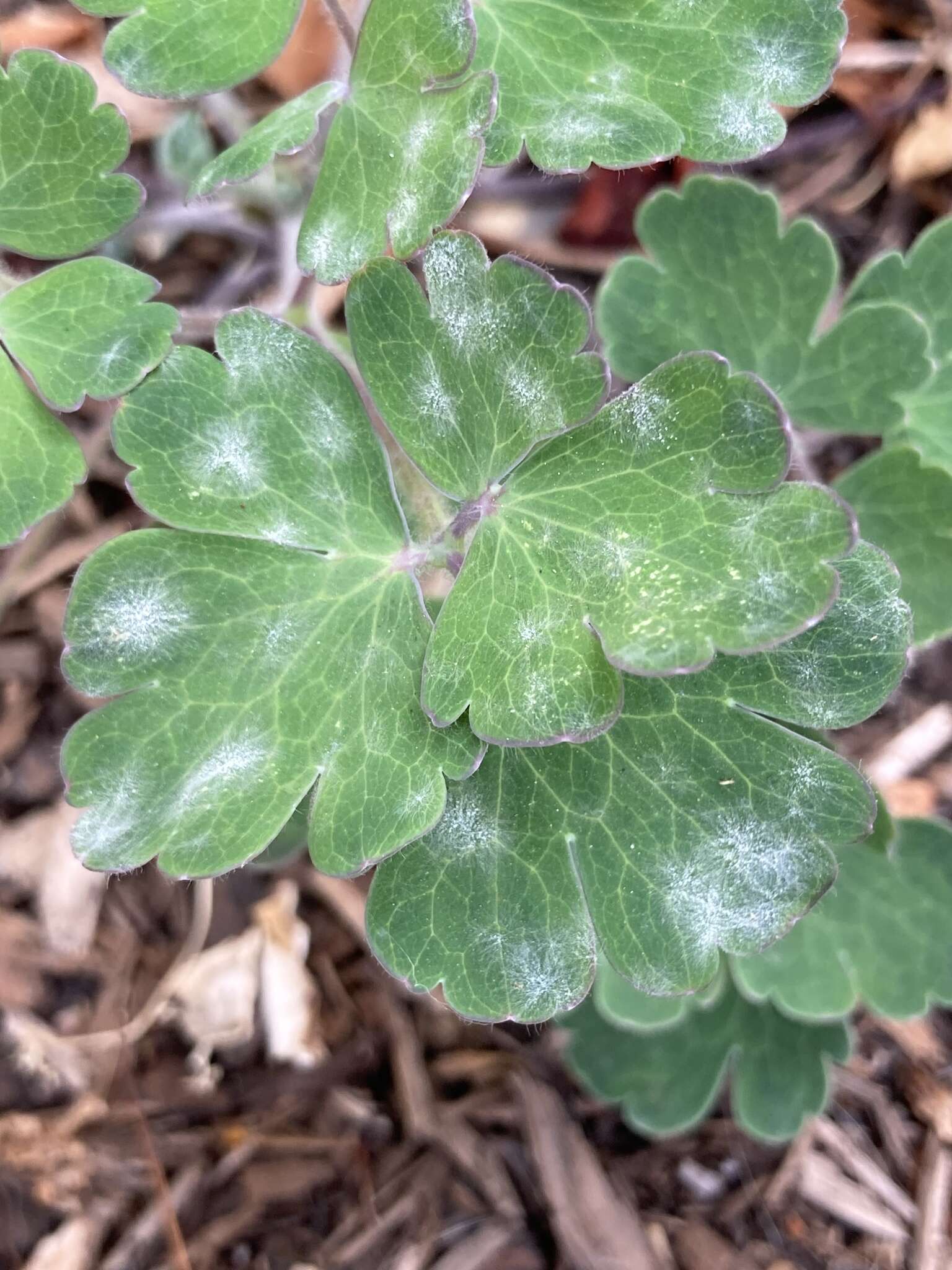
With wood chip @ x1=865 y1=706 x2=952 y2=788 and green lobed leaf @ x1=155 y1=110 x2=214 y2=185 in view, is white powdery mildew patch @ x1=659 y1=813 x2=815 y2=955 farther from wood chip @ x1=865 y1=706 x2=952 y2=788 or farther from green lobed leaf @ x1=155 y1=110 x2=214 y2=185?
green lobed leaf @ x1=155 y1=110 x2=214 y2=185

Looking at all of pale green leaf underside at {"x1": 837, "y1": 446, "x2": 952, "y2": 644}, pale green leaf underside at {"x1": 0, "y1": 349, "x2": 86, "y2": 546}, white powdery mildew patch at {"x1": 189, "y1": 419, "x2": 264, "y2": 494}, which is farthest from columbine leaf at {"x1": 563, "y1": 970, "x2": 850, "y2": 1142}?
pale green leaf underside at {"x1": 0, "y1": 349, "x2": 86, "y2": 546}

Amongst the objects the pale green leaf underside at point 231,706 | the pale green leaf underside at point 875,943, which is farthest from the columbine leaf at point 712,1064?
the pale green leaf underside at point 231,706

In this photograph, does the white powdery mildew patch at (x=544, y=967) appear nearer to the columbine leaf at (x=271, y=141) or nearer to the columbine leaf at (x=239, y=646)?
the columbine leaf at (x=239, y=646)

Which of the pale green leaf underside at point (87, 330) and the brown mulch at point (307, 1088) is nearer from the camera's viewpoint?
the pale green leaf underside at point (87, 330)

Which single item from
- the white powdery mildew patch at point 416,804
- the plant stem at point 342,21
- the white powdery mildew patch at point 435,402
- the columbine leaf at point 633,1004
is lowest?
the columbine leaf at point 633,1004

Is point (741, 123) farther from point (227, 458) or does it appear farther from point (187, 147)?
point (187, 147)

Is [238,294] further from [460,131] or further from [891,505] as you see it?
[891,505]

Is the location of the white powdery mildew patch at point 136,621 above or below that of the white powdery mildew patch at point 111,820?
above
